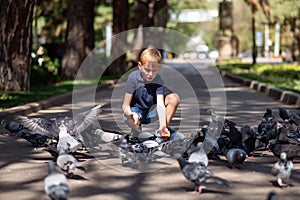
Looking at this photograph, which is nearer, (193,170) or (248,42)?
(193,170)

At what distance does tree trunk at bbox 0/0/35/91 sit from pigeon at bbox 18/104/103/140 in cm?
1019

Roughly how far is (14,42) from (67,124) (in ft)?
35.3

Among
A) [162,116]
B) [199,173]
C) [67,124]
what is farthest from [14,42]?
[199,173]

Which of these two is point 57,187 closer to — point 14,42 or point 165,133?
point 165,133

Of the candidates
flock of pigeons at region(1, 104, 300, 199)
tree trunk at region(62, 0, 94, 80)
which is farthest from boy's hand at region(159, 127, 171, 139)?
tree trunk at region(62, 0, 94, 80)

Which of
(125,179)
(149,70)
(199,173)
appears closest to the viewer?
(199,173)

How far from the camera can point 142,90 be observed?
8.97 m

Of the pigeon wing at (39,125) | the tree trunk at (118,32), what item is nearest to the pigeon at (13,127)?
the pigeon wing at (39,125)

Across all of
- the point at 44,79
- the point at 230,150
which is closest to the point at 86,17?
the point at 44,79

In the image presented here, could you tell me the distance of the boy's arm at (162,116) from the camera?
829 cm

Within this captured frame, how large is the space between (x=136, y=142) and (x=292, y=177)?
2.09 metres

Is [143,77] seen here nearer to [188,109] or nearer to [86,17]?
[188,109]

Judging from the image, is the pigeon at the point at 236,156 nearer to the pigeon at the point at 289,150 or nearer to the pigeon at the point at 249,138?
the pigeon at the point at 289,150

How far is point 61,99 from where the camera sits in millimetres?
17766
